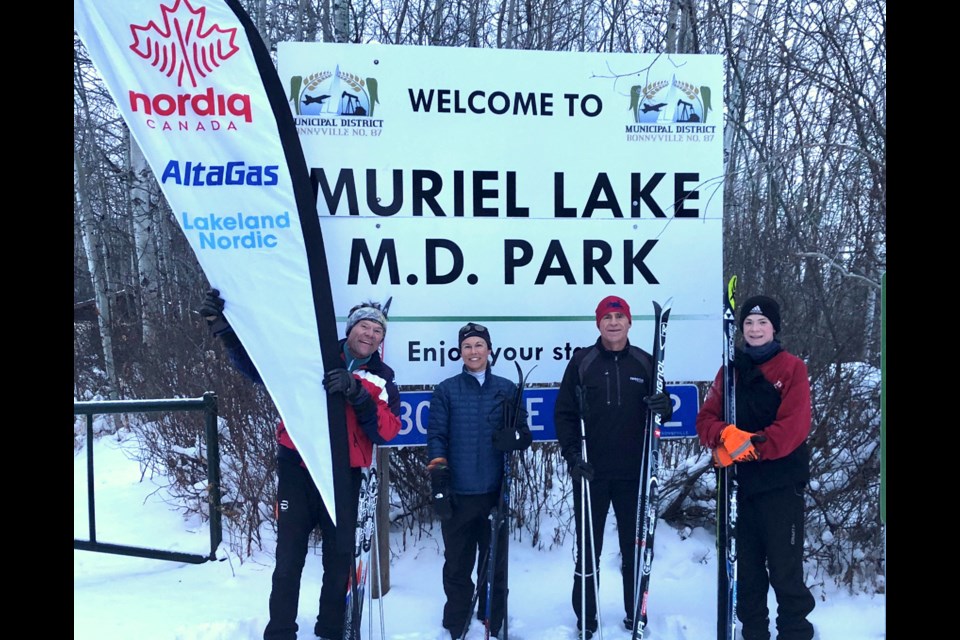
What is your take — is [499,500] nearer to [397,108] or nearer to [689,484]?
[689,484]

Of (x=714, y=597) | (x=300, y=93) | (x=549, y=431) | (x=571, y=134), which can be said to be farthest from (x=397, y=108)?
(x=714, y=597)

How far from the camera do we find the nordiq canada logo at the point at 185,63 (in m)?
3.34

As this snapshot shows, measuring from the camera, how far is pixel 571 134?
4.39 metres

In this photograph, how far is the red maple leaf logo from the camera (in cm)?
334

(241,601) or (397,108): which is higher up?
(397,108)

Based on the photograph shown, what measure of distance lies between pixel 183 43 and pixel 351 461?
2.09m

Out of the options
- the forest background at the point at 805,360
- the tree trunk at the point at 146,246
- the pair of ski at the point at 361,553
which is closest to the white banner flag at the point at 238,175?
the pair of ski at the point at 361,553

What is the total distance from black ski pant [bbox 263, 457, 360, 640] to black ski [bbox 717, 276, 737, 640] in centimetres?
182

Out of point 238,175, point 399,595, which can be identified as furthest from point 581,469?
point 238,175

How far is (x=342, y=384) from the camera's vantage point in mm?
3256

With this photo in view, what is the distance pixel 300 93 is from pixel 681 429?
9.81ft

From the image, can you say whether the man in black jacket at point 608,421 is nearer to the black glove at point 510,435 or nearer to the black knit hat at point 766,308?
the black glove at point 510,435
